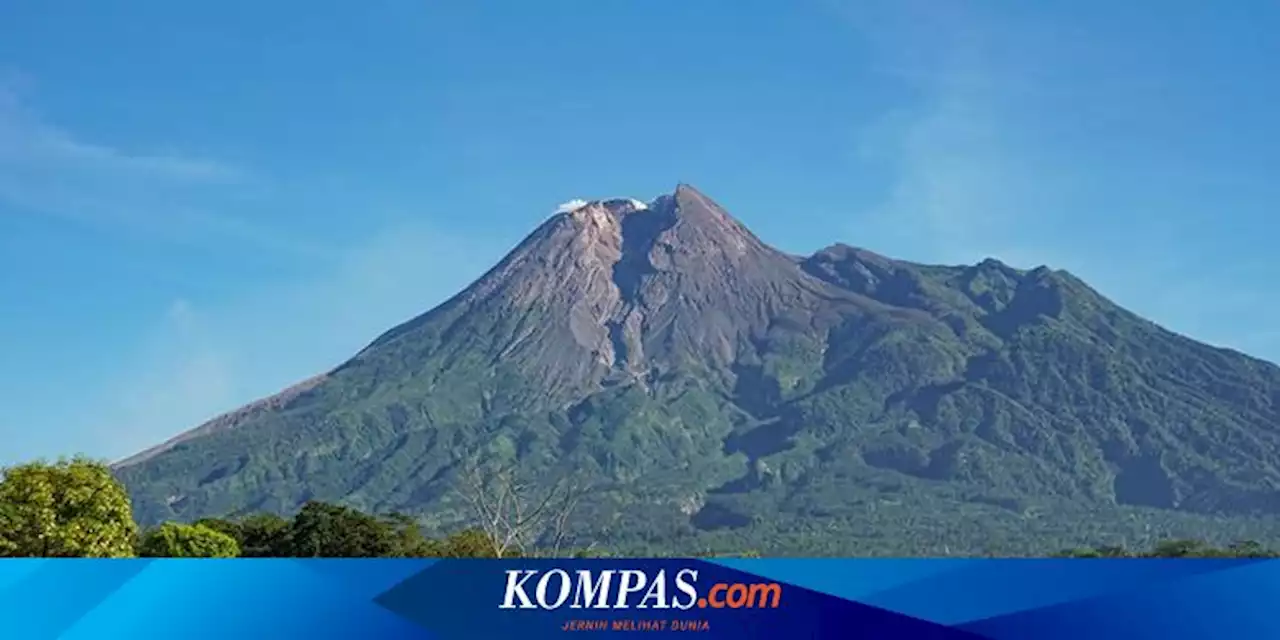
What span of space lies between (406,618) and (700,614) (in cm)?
348

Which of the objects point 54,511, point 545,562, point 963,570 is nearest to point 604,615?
point 545,562

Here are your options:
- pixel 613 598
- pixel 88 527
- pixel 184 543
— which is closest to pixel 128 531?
pixel 88 527

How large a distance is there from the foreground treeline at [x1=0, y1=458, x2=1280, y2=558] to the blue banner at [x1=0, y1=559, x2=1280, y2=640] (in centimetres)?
1586

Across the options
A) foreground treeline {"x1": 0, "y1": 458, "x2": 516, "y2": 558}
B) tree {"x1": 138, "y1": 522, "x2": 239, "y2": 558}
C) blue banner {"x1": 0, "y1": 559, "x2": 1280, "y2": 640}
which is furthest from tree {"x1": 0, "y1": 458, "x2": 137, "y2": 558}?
blue banner {"x1": 0, "y1": 559, "x2": 1280, "y2": 640}

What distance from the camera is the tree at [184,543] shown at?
137 feet

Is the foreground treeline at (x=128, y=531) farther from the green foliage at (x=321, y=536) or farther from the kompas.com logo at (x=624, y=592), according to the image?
the kompas.com logo at (x=624, y=592)

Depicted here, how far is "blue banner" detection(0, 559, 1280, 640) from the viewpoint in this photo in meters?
17.6

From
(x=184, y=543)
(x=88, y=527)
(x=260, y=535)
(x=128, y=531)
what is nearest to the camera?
(x=88, y=527)

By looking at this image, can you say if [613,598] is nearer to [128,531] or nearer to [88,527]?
[88,527]

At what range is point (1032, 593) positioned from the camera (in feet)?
58.2

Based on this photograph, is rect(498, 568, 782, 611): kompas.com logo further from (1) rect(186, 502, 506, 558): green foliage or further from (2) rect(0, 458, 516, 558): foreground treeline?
(1) rect(186, 502, 506, 558): green foliage

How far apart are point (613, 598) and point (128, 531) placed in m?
22.7

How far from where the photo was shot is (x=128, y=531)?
37.1 meters

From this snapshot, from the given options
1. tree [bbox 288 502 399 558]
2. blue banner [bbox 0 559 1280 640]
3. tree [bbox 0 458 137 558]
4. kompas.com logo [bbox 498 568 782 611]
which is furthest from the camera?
tree [bbox 288 502 399 558]
